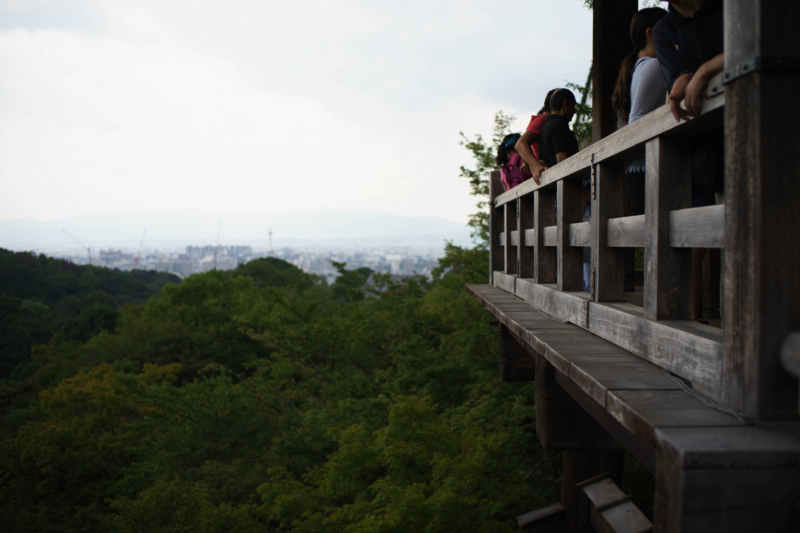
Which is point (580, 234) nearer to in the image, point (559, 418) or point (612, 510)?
point (559, 418)

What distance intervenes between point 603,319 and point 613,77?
196 cm

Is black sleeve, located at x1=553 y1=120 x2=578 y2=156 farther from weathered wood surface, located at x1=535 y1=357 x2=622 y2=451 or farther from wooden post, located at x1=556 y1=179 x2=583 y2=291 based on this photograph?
weathered wood surface, located at x1=535 y1=357 x2=622 y2=451

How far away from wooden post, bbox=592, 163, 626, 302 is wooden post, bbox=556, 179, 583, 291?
464mm

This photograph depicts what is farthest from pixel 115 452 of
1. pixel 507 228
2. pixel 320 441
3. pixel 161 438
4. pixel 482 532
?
pixel 507 228

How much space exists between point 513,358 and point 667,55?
140 inches

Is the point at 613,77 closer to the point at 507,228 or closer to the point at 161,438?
the point at 507,228

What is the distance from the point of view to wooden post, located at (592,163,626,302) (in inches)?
84.5

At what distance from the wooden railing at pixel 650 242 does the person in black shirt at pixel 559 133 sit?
22cm

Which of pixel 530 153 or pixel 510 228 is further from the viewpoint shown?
pixel 510 228

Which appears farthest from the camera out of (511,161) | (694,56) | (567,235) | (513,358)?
(513,358)

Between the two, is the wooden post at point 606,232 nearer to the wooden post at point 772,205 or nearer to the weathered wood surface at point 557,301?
the weathered wood surface at point 557,301

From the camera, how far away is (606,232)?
85.1 inches

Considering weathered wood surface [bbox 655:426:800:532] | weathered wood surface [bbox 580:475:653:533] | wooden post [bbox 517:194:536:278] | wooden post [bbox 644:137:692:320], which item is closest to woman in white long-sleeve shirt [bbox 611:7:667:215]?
wooden post [bbox 644:137:692:320]

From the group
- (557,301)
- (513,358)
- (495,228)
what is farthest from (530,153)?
(513,358)
